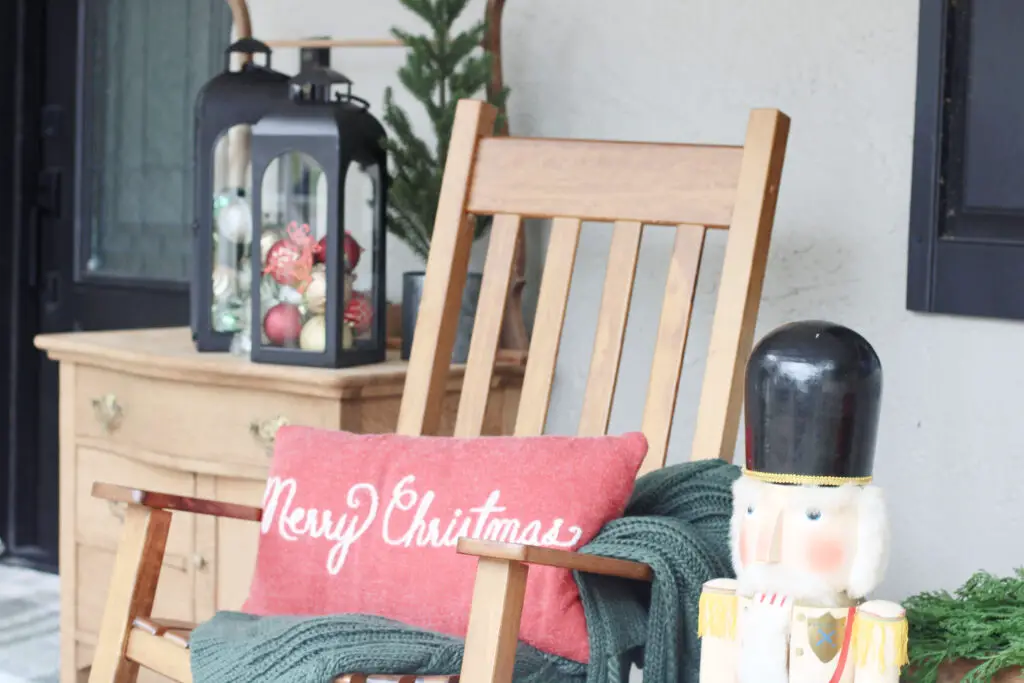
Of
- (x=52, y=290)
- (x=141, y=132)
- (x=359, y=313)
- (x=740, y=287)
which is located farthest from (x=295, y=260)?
(x=52, y=290)

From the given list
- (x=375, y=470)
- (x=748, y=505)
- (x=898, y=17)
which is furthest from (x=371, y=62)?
(x=748, y=505)

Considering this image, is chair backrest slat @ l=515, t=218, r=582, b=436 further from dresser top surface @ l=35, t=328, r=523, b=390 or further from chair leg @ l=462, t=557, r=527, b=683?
chair leg @ l=462, t=557, r=527, b=683

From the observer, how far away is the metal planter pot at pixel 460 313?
1834 mm

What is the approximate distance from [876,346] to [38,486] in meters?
1.99

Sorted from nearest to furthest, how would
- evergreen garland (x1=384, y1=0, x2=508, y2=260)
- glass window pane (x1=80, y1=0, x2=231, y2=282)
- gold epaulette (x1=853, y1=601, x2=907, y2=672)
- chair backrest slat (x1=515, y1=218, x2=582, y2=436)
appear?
gold epaulette (x1=853, y1=601, x2=907, y2=672) → chair backrest slat (x1=515, y1=218, x2=582, y2=436) → evergreen garland (x1=384, y1=0, x2=508, y2=260) → glass window pane (x1=80, y1=0, x2=231, y2=282)

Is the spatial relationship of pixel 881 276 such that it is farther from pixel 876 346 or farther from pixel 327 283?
pixel 327 283

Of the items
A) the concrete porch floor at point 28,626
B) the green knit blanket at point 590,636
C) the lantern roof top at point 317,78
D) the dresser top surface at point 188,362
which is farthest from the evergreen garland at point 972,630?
the concrete porch floor at point 28,626

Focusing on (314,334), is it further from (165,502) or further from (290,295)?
(165,502)

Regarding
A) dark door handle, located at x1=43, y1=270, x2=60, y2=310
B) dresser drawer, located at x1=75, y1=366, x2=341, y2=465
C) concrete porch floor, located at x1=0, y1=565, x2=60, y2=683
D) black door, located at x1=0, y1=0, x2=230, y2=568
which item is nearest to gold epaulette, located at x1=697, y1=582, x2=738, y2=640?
dresser drawer, located at x1=75, y1=366, x2=341, y2=465

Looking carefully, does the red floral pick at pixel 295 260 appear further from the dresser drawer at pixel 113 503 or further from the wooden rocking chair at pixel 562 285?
the dresser drawer at pixel 113 503

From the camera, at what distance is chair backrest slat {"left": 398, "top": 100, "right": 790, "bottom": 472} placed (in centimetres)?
148

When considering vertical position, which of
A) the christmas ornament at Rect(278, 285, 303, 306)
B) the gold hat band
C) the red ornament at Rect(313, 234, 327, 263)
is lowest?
the gold hat band

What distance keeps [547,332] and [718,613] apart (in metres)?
0.61

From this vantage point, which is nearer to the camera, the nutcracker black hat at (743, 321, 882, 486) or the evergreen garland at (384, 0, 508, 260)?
the nutcracker black hat at (743, 321, 882, 486)
